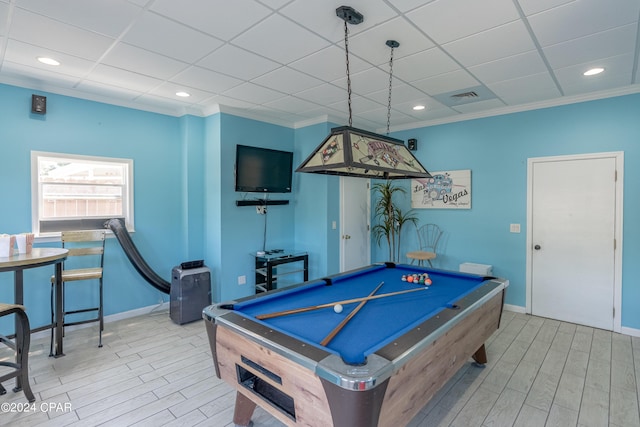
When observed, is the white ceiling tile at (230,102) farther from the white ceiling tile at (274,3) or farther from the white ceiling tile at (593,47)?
A: the white ceiling tile at (593,47)

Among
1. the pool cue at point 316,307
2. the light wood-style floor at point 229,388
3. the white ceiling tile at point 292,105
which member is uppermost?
the white ceiling tile at point 292,105

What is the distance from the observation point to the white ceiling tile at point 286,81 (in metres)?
3.11

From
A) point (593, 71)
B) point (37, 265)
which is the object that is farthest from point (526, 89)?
point (37, 265)

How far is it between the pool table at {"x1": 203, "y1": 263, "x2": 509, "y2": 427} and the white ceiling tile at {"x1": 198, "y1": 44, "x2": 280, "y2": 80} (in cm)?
194

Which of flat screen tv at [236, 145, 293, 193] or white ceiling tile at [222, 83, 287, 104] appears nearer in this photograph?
white ceiling tile at [222, 83, 287, 104]

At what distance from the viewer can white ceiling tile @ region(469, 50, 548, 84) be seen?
277 centimetres

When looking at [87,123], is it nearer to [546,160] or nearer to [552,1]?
[552,1]

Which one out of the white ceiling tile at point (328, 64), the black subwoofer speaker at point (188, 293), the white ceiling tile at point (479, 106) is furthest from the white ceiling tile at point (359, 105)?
the black subwoofer speaker at point (188, 293)

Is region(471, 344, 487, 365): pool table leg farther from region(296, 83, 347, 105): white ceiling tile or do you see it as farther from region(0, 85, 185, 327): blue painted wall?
region(0, 85, 185, 327): blue painted wall

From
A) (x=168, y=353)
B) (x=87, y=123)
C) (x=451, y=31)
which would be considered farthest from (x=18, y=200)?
(x=451, y=31)

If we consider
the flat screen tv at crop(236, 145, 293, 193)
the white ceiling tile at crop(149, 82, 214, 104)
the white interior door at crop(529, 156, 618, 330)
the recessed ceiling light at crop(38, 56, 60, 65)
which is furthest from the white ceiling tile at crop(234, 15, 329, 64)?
the white interior door at crop(529, 156, 618, 330)

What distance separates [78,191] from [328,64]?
3.17 metres

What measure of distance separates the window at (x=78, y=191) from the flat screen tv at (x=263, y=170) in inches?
52.5

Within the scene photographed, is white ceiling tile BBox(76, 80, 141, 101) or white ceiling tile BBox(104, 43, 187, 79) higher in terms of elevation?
white ceiling tile BBox(76, 80, 141, 101)
